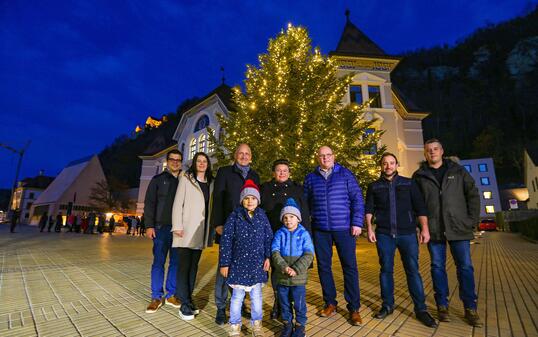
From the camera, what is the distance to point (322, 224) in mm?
3703

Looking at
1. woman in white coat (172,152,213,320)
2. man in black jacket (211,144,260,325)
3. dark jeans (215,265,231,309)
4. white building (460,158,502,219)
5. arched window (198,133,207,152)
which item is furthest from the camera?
white building (460,158,502,219)

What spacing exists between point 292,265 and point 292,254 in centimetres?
12

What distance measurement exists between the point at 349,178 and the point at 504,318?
2.66m

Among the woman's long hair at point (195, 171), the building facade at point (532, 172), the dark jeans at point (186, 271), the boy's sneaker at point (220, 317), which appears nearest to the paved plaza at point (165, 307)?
the boy's sneaker at point (220, 317)

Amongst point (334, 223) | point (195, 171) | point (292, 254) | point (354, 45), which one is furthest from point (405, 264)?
point (354, 45)

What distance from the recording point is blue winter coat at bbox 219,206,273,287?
3.00 meters

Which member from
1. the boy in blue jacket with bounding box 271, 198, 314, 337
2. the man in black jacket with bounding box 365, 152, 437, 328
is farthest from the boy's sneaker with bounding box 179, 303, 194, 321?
the man in black jacket with bounding box 365, 152, 437, 328

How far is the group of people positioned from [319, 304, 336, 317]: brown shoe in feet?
0.04

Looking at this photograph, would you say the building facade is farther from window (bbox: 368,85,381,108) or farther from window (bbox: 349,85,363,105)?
window (bbox: 349,85,363,105)

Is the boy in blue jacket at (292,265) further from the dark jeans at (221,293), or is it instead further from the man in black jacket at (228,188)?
the man in black jacket at (228,188)

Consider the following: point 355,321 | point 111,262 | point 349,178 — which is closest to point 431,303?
point 355,321

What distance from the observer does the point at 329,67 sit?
454 inches

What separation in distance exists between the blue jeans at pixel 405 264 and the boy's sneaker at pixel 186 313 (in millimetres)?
2514

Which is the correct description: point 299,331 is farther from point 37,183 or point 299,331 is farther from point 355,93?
point 37,183
